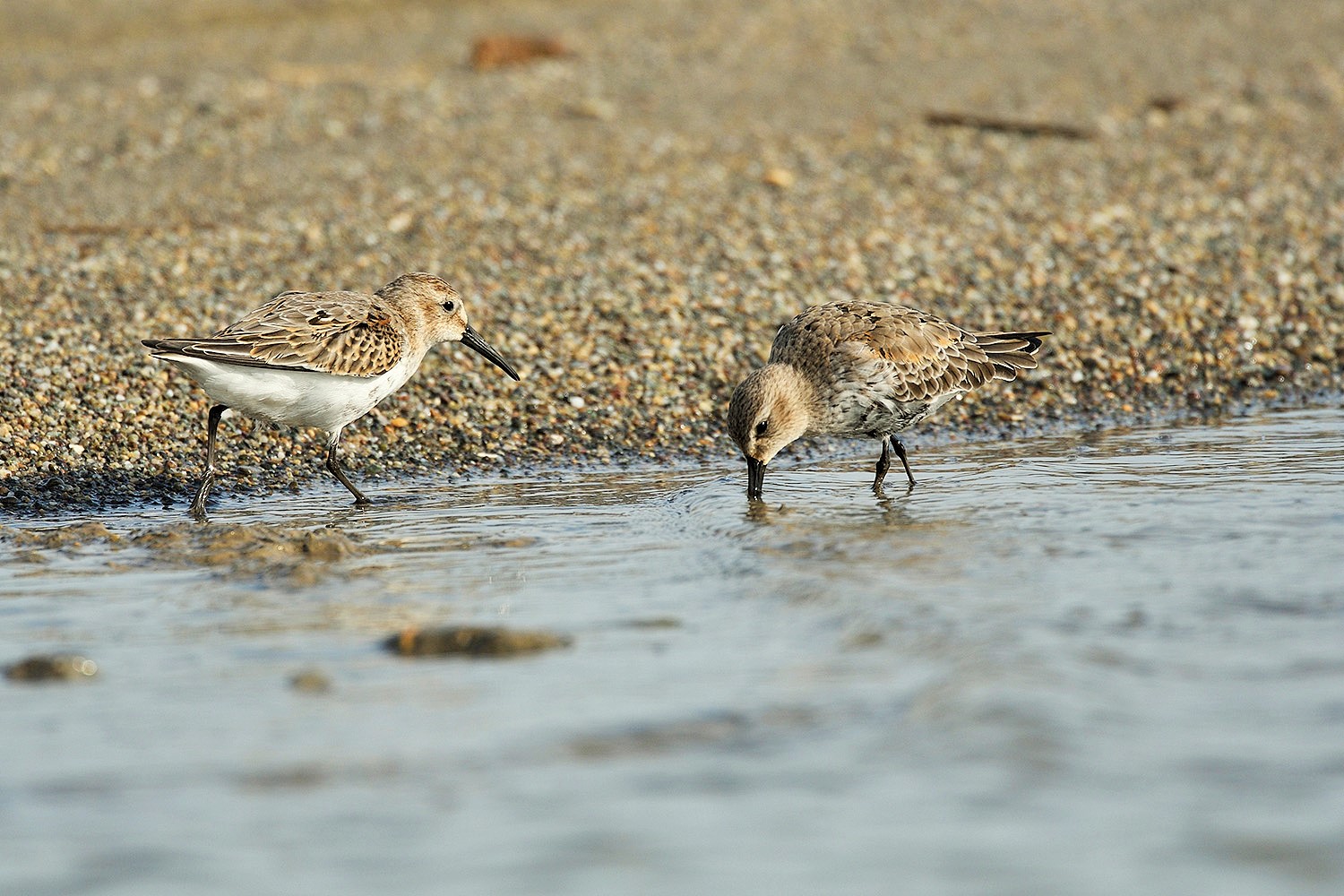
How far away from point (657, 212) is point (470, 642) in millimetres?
9410

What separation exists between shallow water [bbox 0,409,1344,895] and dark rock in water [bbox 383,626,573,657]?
117mm

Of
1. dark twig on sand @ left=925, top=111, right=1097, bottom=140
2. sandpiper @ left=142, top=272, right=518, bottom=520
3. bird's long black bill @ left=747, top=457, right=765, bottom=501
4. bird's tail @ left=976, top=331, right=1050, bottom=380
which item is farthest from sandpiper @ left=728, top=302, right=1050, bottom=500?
dark twig on sand @ left=925, top=111, right=1097, bottom=140

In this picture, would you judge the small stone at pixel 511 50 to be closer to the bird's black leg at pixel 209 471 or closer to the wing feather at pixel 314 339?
the wing feather at pixel 314 339

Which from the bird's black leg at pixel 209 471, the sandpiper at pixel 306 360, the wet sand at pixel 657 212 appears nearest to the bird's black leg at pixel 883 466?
the wet sand at pixel 657 212

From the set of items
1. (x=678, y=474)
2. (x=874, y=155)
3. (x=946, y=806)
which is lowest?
(x=946, y=806)

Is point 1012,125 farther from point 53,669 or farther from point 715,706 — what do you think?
point 53,669

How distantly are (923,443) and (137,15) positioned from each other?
19.9m

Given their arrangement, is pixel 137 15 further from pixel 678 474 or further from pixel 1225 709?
pixel 1225 709

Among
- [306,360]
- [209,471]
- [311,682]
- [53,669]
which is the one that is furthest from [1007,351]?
[53,669]

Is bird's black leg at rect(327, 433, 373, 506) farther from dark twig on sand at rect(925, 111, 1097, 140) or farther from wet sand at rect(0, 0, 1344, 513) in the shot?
dark twig on sand at rect(925, 111, 1097, 140)

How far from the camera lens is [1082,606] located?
7148mm

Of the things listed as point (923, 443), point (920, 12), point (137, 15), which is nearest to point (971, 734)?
point (923, 443)

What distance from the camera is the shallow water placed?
4793 mm

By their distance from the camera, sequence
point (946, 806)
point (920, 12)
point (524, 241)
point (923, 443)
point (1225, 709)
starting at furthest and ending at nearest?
point (920, 12) < point (524, 241) < point (923, 443) < point (1225, 709) < point (946, 806)
